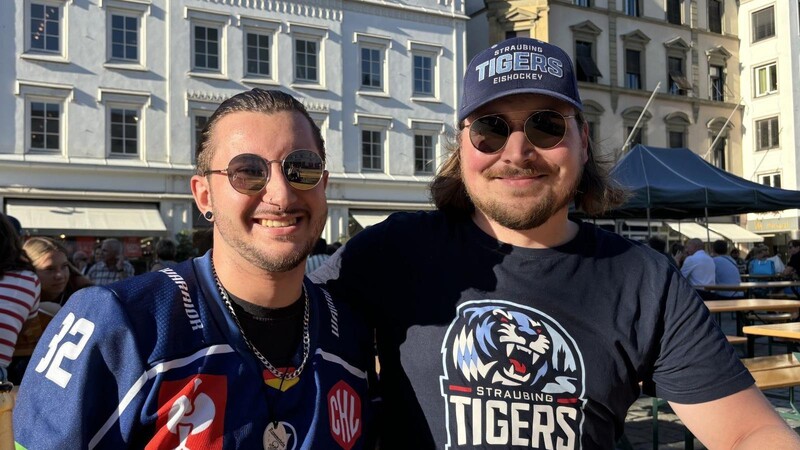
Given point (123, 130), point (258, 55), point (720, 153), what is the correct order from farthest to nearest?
point (720, 153) < point (258, 55) < point (123, 130)

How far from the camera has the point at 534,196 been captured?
1897mm

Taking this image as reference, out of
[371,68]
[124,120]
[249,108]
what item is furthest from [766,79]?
[249,108]

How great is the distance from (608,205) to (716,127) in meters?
30.8

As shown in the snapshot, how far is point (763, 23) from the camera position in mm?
30312

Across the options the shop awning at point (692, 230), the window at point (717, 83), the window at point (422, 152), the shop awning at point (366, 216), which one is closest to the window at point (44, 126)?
the shop awning at point (366, 216)

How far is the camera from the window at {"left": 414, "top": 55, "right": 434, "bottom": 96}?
76.1 feet

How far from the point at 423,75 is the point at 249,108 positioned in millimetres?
22163

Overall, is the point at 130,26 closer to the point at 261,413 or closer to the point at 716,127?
the point at 261,413

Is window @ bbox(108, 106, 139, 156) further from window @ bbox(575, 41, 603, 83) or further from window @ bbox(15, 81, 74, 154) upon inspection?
window @ bbox(575, 41, 603, 83)

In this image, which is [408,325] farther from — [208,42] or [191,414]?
[208,42]

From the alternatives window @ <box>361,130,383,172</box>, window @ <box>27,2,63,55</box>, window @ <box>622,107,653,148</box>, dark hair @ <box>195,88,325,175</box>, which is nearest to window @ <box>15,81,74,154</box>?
window @ <box>27,2,63,55</box>

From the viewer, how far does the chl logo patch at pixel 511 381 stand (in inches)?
66.8

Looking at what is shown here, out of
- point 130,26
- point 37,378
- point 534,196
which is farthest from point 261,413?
point 130,26

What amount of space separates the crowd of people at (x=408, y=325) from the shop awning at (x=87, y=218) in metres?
17.5
